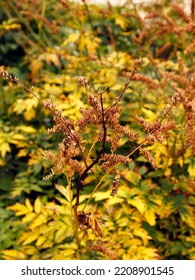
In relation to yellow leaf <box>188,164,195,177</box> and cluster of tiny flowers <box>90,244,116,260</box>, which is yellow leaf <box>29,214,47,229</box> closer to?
cluster of tiny flowers <box>90,244,116,260</box>

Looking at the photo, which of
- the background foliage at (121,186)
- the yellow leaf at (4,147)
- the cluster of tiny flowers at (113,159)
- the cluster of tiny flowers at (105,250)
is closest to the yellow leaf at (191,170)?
the background foliage at (121,186)

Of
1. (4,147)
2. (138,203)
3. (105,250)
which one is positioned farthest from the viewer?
(4,147)

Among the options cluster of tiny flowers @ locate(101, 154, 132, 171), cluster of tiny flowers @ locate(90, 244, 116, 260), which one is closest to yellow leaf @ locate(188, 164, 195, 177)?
cluster of tiny flowers @ locate(90, 244, 116, 260)

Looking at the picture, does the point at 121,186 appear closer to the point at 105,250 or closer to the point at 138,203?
the point at 138,203

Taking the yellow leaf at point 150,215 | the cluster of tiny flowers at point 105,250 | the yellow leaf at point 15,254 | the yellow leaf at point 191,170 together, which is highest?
the yellow leaf at point 191,170

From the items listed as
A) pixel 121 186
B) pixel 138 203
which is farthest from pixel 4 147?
pixel 138 203

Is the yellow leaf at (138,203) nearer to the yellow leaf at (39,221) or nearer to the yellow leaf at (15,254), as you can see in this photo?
the yellow leaf at (39,221)

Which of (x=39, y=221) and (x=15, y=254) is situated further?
(x=15, y=254)

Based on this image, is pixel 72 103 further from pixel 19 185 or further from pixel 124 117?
pixel 19 185

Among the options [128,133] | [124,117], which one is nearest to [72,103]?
[124,117]

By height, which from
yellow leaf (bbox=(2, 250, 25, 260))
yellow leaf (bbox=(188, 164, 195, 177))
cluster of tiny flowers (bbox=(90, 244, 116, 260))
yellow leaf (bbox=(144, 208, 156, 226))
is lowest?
cluster of tiny flowers (bbox=(90, 244, 116, 260))
